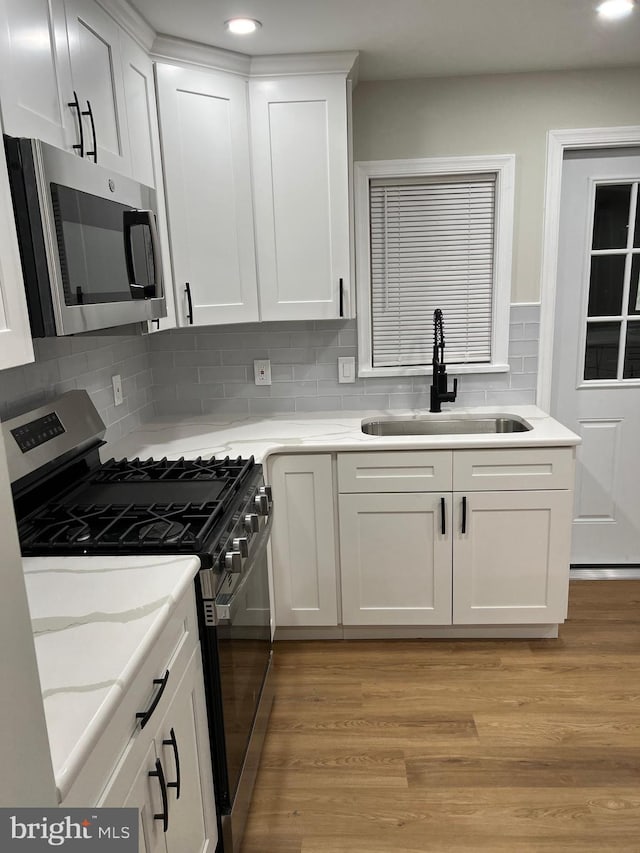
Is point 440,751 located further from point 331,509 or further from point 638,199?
point 638,199

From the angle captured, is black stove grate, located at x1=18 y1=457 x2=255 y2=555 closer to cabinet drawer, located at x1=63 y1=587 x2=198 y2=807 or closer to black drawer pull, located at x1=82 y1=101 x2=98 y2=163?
cabinet drawer, located at x1=63 y1=587 x2=198 y2=807

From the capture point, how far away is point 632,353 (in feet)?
10.2

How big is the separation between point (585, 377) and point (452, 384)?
0.66 meters

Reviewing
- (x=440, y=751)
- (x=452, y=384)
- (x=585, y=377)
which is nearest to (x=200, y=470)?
(x=440, y=751)

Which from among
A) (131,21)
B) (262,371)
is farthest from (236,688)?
(131,21)

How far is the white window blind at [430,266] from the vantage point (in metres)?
2.97

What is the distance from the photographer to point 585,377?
10.4ft

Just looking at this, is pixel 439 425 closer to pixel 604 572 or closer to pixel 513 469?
pixel 513 469

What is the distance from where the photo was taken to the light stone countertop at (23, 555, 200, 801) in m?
0.96

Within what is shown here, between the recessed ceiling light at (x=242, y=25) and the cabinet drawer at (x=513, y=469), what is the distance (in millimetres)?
1676

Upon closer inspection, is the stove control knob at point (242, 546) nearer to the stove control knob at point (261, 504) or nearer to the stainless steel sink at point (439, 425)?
the stove control knob at point (261, 504)

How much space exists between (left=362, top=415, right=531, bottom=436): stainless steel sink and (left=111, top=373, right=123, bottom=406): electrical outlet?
3.53ft

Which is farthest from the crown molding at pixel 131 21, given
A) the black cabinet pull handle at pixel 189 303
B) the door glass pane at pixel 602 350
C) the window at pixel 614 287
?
the door glass pane at pixel 602 350

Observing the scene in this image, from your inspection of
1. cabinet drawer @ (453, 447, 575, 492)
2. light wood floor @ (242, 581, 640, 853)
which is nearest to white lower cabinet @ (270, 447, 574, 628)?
cabinet drawer @ (453, 447, 575, 492)
